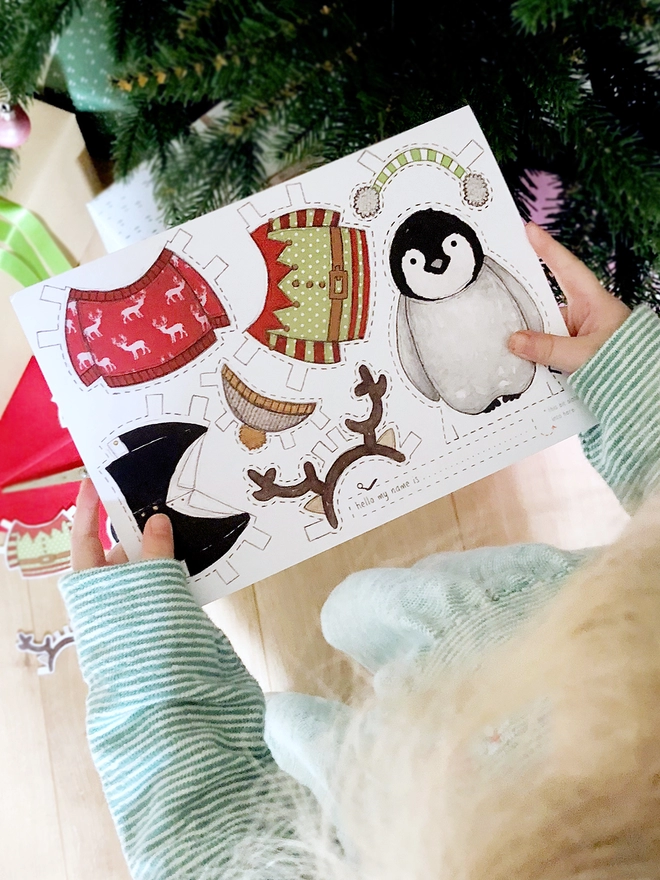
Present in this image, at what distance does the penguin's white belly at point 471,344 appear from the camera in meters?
0.55

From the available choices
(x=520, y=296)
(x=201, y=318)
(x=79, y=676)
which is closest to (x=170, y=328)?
(x=201, y=318)

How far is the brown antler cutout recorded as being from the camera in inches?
20.7

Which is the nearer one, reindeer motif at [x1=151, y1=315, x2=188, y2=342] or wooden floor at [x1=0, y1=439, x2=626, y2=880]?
reindeer motif at [x1=151, y1=315, x2=188, y2=342]

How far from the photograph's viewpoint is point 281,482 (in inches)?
20.8

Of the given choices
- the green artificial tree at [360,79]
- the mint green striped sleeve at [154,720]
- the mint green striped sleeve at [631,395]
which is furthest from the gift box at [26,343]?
the mint green striped sleeve at [631,395]

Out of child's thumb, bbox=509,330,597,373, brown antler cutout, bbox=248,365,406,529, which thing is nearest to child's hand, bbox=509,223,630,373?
child's thumb, bbox=509,330,597,373

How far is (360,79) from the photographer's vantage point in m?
0.47

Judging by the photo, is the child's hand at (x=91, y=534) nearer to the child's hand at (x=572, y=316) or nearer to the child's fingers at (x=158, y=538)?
the child's fingers at (x=158, y=538)

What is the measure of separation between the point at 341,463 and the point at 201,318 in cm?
16

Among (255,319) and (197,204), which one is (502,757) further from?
(197,204)

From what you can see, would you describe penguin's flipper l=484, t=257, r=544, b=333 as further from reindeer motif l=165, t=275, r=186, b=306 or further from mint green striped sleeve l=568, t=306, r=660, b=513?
reindeer motif l=165, t=275, r=186, b=306

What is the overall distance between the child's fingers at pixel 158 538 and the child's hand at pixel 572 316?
1.01 feet

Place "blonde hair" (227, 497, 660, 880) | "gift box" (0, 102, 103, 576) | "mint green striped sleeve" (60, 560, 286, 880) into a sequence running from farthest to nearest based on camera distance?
"gift box" (0, 102, 103, 576) < "mint green striped sleeve" (60, 560, 286, 880) < "blonde hair" (227, 497, 660, 880)

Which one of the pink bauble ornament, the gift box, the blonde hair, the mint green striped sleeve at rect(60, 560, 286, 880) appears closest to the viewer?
the blonde hair
